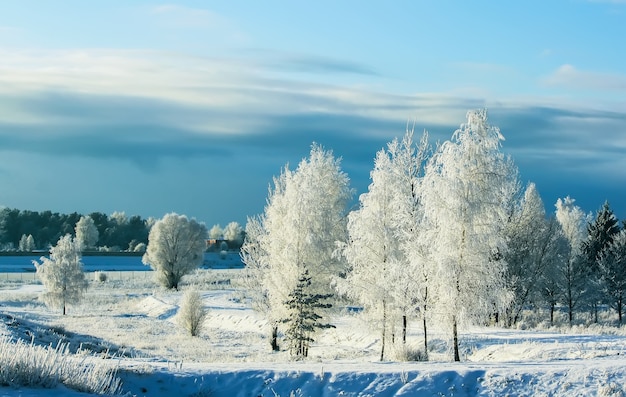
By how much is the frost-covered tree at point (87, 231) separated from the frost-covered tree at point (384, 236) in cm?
15712

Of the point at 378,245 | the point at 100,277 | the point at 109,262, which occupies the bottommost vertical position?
the point at 100,277

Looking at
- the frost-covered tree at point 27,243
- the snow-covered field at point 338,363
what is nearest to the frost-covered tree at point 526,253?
the snow-covered field at point 338,363

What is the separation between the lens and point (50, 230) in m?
192

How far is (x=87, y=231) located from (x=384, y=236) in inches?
6388

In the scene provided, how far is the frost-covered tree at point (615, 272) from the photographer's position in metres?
54.1

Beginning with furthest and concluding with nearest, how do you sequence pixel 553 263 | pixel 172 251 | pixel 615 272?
pixel 172 251
pixel 615 272
pixel 553 263

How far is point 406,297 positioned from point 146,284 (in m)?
82.5

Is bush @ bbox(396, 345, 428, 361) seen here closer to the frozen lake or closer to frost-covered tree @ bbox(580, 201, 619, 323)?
frost-covered tree @ bbox(580, 201, 619, 323)

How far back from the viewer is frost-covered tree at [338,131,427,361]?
30417mm

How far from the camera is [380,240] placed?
31.1m

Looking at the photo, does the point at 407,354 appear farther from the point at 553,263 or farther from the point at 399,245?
the point at 553,263

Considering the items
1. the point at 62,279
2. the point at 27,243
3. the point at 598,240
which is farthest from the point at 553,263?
the point at 27,243

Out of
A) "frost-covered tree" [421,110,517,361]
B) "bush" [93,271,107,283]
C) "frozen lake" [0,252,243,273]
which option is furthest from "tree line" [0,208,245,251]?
"frost-covered tree" [421,110,517,361]

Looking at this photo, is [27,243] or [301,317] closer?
[301,317]
